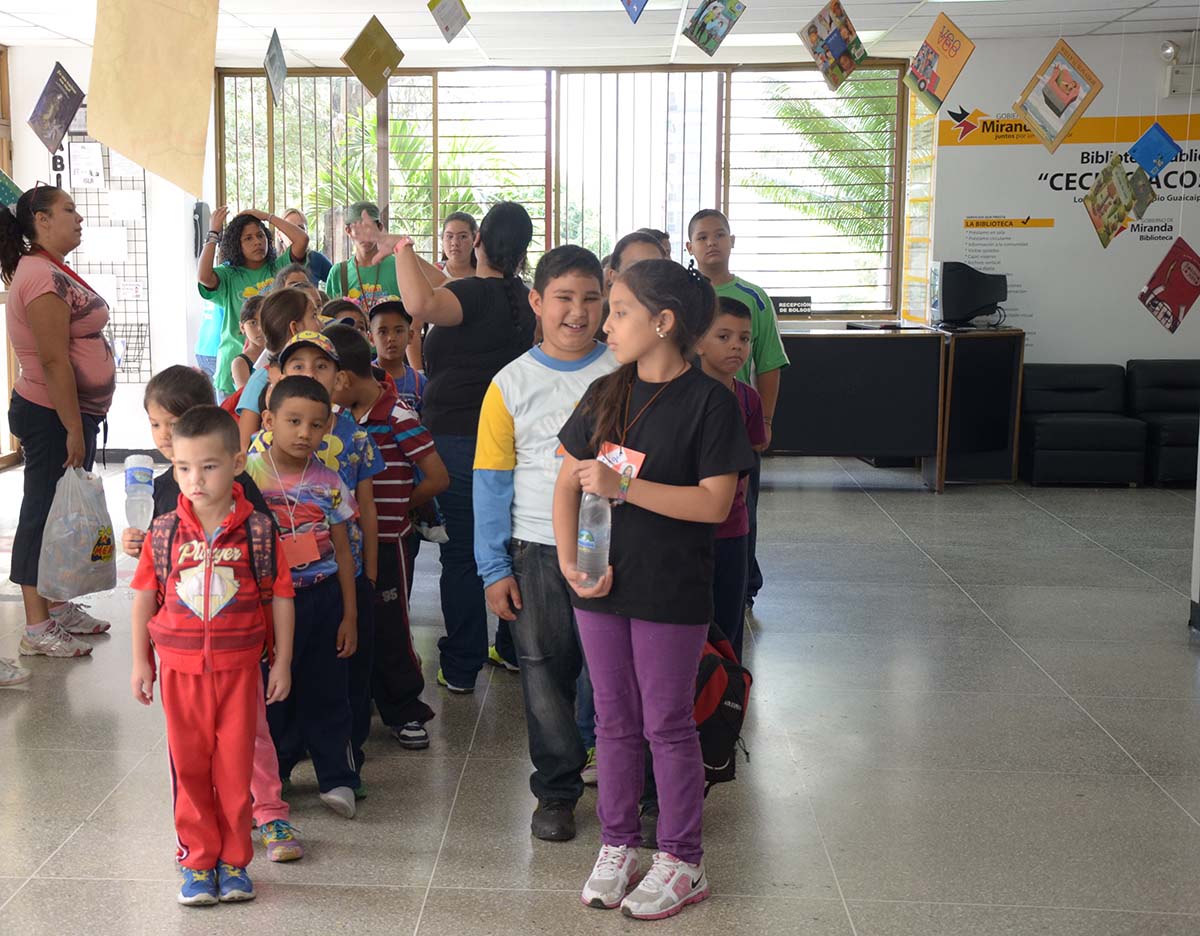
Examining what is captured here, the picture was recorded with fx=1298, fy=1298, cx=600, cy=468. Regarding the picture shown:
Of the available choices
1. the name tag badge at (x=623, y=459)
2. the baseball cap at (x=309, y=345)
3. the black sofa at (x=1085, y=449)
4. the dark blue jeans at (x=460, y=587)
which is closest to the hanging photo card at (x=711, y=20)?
the dark blue jeans at (x=460, y=587)

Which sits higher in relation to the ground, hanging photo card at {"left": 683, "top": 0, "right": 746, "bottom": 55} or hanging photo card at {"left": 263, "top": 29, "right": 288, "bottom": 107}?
hanging photo card at {"left": 683, "top": 0, "right": 746, "bottom": 55}

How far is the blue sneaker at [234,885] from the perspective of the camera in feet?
9.03

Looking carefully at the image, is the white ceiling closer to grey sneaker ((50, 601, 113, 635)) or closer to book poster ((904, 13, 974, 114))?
book poster ((904, 13, 974, 114))

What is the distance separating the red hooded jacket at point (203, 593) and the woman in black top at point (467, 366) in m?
1.42

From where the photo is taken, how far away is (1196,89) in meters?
9.19

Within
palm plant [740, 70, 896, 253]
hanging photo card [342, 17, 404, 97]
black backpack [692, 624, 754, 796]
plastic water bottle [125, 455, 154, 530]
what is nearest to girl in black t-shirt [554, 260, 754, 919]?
black backpack [692, 624, 754, 796]

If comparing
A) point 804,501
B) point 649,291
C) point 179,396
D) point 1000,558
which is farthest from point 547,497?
point 804,501

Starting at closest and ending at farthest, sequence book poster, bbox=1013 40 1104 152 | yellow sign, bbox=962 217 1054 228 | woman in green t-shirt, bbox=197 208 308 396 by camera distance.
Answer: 1. woman in green t-shirt, bbox=197 208 308 396
2. book poster, bbox=1013 40 1104 152
3. yellow sign, bbox=962 217 1054 228

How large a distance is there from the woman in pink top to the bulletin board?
16.1ft

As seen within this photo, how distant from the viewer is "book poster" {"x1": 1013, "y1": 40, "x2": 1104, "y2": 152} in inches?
264

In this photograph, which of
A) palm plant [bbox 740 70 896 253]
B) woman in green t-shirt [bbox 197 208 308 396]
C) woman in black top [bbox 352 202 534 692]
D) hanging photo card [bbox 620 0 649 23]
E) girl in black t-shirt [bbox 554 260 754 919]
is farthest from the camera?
palm plant [bbox 740 70 896 253]

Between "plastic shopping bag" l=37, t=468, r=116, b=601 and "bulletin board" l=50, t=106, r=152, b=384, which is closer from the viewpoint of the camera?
"plastic shopping bag" l=37, t=468, r=116, b=601

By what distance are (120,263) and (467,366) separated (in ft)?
21.0

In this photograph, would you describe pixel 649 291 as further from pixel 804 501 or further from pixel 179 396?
pixel 804 501
